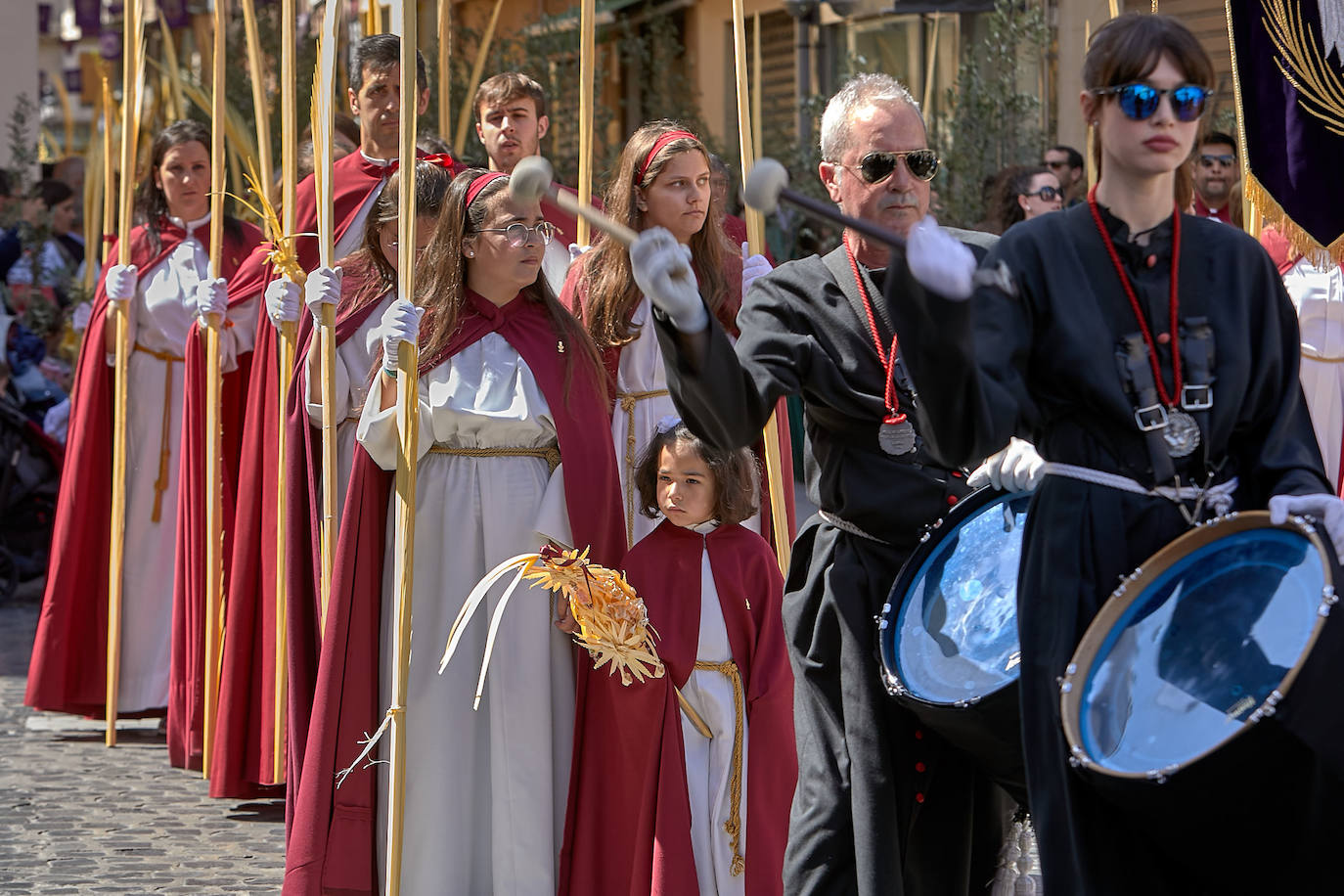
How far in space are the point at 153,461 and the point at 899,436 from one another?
5022 mm

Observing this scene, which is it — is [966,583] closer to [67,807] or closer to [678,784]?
[678,784]

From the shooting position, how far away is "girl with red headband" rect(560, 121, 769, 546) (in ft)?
18.5

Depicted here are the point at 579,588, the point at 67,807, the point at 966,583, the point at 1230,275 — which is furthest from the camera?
the point at 67,807

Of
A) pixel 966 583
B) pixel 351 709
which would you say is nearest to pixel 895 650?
pixel 966 583

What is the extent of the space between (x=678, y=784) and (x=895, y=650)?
1.31 m

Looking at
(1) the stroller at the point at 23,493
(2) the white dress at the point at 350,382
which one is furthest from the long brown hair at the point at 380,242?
(1) the stroller at the point at 23,493

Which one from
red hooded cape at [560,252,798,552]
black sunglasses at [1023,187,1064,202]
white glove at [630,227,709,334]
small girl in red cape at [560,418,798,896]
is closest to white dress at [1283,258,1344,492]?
black sunglasses at [1023,187,1064,202]

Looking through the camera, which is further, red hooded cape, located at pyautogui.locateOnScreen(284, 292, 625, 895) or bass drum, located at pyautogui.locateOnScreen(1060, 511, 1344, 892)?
red hooded cape, located at pyautogui.locateOnScreen(284, 292, 625, 895)

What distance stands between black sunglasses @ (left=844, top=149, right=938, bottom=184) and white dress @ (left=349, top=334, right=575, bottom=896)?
4.48ft

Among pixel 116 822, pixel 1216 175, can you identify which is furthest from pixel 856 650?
pixel 1216 175

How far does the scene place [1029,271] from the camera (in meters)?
3.18

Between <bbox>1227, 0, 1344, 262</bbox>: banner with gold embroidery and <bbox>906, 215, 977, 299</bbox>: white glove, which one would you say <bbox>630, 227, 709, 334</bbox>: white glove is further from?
<bbox>1227, 0, 1344, 262</bbox>: banner with gold embroidery

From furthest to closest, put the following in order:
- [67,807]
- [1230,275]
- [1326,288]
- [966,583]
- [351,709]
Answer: [1326,288]
[67,807]
[351,709]
[966,583]
[1230,275]

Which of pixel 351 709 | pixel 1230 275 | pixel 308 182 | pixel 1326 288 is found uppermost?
pixel 308 182
